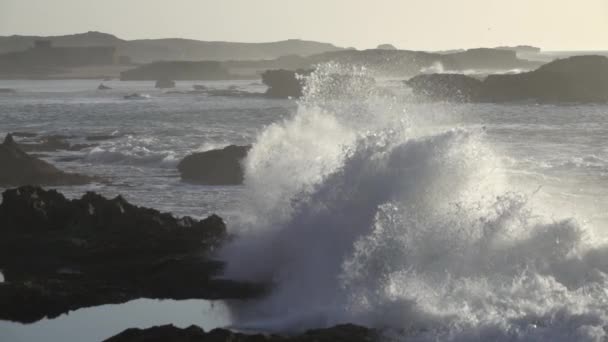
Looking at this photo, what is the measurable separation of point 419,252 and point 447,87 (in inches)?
2351

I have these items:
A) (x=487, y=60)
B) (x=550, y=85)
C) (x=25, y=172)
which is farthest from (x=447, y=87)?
(x=487, y=60)

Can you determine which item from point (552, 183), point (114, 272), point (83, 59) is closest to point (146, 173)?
point (552, 183)

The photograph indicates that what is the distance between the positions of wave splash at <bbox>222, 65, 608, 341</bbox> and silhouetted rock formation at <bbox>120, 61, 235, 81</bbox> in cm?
12047

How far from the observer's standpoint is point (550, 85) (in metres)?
68.1

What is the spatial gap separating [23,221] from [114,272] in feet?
10.6

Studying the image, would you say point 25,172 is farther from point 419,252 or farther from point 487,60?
point 487,60

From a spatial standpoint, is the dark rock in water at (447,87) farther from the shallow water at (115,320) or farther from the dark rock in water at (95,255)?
the shallow water at (115,320)

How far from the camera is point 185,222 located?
17781 mm

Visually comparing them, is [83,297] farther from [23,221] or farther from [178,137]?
[178,137]

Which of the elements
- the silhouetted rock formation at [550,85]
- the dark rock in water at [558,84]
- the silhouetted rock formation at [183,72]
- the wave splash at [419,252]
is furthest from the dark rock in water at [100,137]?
the silhouetted rock formation at [183,72]

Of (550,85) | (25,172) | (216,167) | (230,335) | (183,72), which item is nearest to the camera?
(230,335)

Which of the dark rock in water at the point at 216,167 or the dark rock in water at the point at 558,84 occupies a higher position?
the dark rock in water at the point at 216,167

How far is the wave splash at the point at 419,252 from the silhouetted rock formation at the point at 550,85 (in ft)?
164

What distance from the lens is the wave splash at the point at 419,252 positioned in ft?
41.3
